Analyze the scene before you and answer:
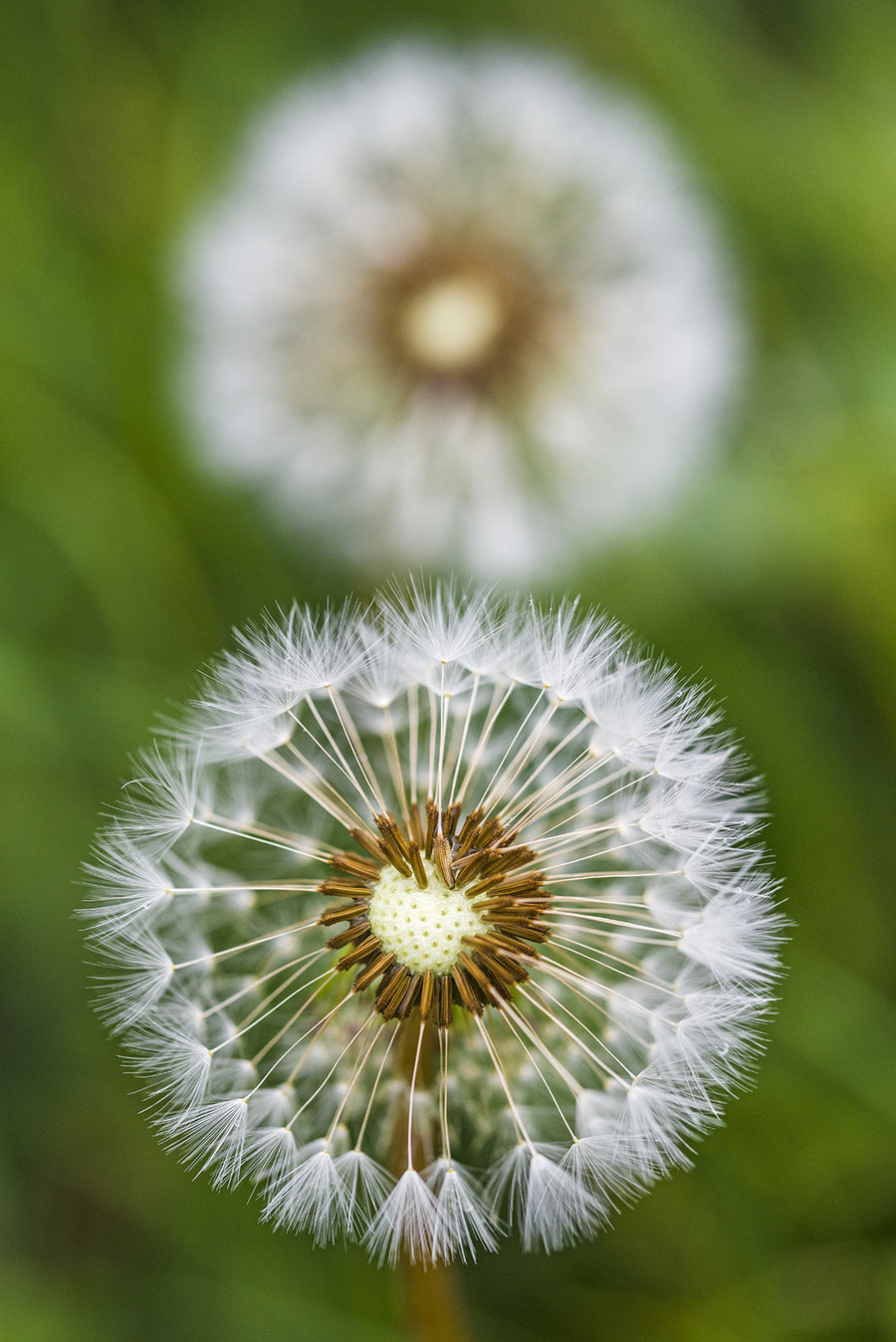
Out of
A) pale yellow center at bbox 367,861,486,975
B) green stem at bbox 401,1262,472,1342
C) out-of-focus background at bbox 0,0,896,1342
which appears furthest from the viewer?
out-of-focus background at bbox 0,0,896,1342

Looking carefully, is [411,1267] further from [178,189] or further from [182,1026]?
[178,189]

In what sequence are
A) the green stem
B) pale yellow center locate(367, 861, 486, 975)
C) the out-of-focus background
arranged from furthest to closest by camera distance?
the out-of-focus background → the green stem → pale yellow center locate(367, 861, 486, 975)

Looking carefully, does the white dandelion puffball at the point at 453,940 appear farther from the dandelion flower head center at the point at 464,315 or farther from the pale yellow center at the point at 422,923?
the dandelion flower head center at the point at 464,315

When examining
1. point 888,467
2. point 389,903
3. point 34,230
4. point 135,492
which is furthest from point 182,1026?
point 34,230

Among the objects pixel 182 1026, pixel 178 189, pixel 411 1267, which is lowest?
pixel 411 1267

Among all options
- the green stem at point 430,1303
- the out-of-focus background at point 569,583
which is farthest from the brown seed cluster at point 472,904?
the out-of-focus background at point 569,583

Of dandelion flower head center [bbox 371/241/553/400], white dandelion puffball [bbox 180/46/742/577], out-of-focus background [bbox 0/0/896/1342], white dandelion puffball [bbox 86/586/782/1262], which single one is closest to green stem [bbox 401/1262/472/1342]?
white dandelion puffball [bbox 86/586/782/1262]

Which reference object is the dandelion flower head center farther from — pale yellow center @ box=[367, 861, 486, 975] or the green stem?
the green stem

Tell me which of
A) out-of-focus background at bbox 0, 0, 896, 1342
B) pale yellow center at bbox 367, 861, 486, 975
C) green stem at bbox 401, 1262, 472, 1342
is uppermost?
out-of-focus background at bbox 0, 0, 896, 1342
